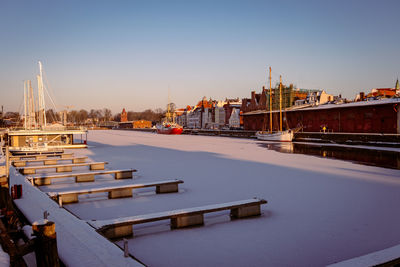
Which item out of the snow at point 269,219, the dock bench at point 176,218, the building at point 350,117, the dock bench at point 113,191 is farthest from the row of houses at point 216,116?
the dock bench at point 176,218

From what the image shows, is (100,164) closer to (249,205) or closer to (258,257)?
(249,205)

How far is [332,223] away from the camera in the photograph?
7652 millimetres

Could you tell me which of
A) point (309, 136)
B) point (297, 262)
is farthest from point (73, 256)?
point (309, 136)

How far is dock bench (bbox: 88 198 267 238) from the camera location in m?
6.43

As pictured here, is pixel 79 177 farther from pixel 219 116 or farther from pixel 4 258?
pixel 219 116

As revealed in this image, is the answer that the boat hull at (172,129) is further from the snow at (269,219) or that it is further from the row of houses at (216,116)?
the snow at (269,219)

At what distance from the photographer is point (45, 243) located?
4277 mm

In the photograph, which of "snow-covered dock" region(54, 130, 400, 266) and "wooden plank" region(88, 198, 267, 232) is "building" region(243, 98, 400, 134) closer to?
"snow-covered dock" region(54, 130, 400, 266)

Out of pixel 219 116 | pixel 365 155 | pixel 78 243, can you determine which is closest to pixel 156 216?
pixel 78 243

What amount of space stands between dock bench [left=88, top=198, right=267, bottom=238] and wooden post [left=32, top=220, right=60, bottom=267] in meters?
1.77

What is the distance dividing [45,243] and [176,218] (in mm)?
3426

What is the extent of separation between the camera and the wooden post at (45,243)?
13.9 ft

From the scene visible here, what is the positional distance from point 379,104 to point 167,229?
4133 cm

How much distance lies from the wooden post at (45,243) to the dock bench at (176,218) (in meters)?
1.77
